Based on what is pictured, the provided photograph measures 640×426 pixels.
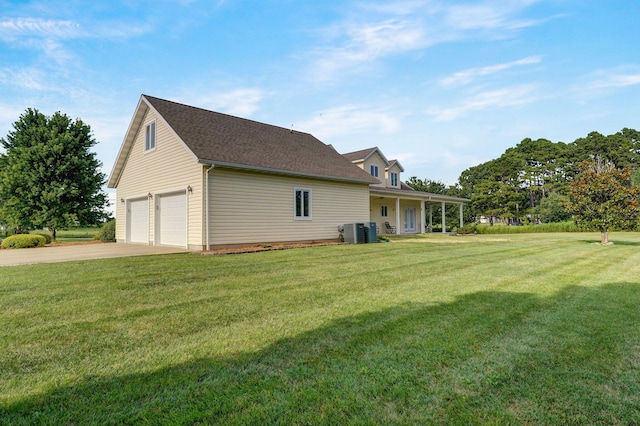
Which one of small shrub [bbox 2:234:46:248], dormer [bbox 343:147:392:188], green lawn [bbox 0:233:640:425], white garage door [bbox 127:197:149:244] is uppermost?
dormer [bbox 343:147:392:188]

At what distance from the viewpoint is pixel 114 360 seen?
293 centimetres

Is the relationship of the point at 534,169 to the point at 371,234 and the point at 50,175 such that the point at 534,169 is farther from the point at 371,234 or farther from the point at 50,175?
the point at 50,175

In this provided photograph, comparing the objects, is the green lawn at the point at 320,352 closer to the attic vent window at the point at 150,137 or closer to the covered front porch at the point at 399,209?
the attic vent window at the point at 150,137

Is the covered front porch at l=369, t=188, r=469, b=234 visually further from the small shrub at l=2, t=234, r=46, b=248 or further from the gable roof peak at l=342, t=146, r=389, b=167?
the small shrub at l=2, t=234, r=46, b=248

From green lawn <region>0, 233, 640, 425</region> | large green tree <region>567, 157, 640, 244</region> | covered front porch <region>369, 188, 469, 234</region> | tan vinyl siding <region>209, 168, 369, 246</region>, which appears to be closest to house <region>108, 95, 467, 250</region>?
tan vinyl siding <region>209, 168, 369, 246</region>

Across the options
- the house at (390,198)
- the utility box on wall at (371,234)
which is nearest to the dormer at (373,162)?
the house at (390,198)

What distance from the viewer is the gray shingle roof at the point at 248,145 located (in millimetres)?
13102

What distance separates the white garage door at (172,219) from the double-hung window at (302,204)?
4.68 metres

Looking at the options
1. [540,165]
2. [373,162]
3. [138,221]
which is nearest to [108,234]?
[138,221]

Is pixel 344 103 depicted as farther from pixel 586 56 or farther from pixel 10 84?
pixel 10 84

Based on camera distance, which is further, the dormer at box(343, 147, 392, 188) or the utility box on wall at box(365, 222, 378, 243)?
the dormer at box(343, 147, 392, 188)

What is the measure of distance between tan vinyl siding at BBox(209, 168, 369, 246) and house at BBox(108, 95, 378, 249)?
39mm

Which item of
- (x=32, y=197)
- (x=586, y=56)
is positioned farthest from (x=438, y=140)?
(x=32, y=197)

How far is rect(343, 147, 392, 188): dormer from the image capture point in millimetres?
23891
